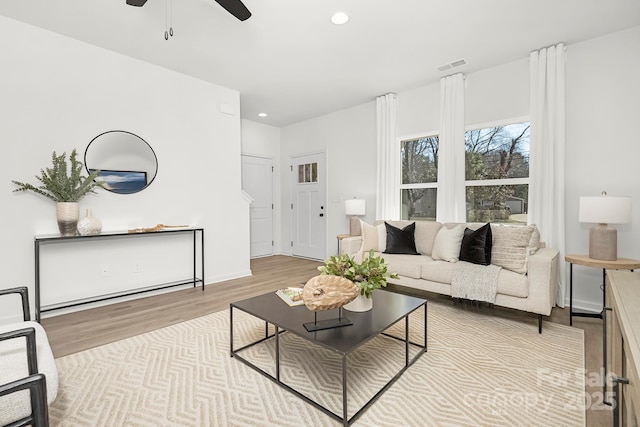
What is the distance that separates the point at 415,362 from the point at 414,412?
50 cm

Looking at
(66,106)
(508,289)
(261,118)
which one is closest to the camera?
(508,289)

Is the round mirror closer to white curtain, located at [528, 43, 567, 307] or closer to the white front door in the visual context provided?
the white front door

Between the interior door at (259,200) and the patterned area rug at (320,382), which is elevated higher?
the interior door at (259,200)

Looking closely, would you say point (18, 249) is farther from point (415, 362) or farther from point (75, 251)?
point (415, 362)

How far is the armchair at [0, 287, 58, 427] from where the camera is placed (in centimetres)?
97

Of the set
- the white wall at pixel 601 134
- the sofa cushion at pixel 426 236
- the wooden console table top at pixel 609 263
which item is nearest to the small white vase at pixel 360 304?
the sofa cushion at pixel 426 236

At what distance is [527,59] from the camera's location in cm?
338

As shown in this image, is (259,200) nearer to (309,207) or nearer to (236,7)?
(309,207)

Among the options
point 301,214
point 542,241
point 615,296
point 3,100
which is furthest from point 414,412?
point 301,214

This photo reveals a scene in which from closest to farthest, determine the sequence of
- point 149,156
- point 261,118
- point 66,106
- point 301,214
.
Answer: point 66,106 < point 149,156 < point 261,118 < point 301,214

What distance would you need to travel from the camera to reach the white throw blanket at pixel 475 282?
2.68 meters

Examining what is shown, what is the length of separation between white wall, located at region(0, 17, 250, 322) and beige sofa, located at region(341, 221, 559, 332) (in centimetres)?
190

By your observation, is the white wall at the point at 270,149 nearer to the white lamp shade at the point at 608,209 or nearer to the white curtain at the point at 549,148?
the white curtain at the point at 549,148

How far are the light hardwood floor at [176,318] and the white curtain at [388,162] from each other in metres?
1.26
